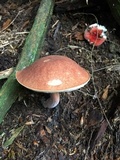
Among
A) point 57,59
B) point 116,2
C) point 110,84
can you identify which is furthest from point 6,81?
point 116,2

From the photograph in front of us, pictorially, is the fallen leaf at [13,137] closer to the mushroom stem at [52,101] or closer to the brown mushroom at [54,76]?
the mushroom stem at [52,101]

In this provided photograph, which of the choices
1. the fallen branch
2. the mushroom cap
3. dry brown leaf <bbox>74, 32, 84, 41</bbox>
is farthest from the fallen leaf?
dry brown leaf <bbox>74, 32, 84, 41</bbox>

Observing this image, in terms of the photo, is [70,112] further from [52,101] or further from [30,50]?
[30,50]

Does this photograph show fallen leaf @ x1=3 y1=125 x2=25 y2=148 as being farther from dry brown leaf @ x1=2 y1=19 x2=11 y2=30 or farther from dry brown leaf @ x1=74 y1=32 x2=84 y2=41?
dry brown leaf @ x1=2 y1=19 x2=11 y2=30

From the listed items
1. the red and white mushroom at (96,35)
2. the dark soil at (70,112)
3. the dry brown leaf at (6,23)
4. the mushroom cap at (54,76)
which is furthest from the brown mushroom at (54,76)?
the dry brown leaf at (6,23)

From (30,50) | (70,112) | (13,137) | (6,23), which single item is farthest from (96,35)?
(13,137)
